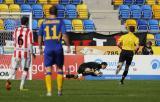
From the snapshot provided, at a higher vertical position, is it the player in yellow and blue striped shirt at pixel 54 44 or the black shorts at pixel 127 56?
the player in yellow and blue striped shirt at pixel 54 44

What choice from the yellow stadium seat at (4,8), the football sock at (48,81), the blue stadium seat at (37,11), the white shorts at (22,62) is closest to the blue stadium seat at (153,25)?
the blue stadium seat at (37,11)

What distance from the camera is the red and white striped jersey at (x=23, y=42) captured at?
2012cm

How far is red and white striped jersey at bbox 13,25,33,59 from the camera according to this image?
2012 cm

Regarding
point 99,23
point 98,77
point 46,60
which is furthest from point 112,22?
point 46,60

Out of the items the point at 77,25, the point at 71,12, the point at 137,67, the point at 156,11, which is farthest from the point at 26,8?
the point at 137,67

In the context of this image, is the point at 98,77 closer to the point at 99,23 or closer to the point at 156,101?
the point at 99,23

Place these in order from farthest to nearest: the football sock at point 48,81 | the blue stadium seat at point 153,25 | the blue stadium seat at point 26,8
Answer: the blue stadium seat at point 153,25 → the blue stadium seat at point 26,8 → the football sock at point 48,81

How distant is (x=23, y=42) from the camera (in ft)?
66.4

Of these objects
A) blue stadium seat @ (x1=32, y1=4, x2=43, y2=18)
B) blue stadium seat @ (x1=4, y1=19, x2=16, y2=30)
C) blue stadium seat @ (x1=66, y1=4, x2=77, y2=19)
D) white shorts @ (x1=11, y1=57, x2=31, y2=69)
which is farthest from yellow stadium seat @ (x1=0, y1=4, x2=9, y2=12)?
white shorts @ (x1=11, y1=57, x2=31, y2=69)

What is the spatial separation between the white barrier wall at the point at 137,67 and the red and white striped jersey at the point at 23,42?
1054cm

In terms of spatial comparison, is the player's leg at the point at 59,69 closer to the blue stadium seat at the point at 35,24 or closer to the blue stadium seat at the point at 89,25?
the blue stadium seat at the point at 35,24

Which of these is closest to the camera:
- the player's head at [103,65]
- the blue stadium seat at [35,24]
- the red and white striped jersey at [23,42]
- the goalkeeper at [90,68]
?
the red and white striped jersey at [23,42]

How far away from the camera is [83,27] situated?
127 ft

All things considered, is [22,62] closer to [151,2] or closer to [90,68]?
[90,68]
